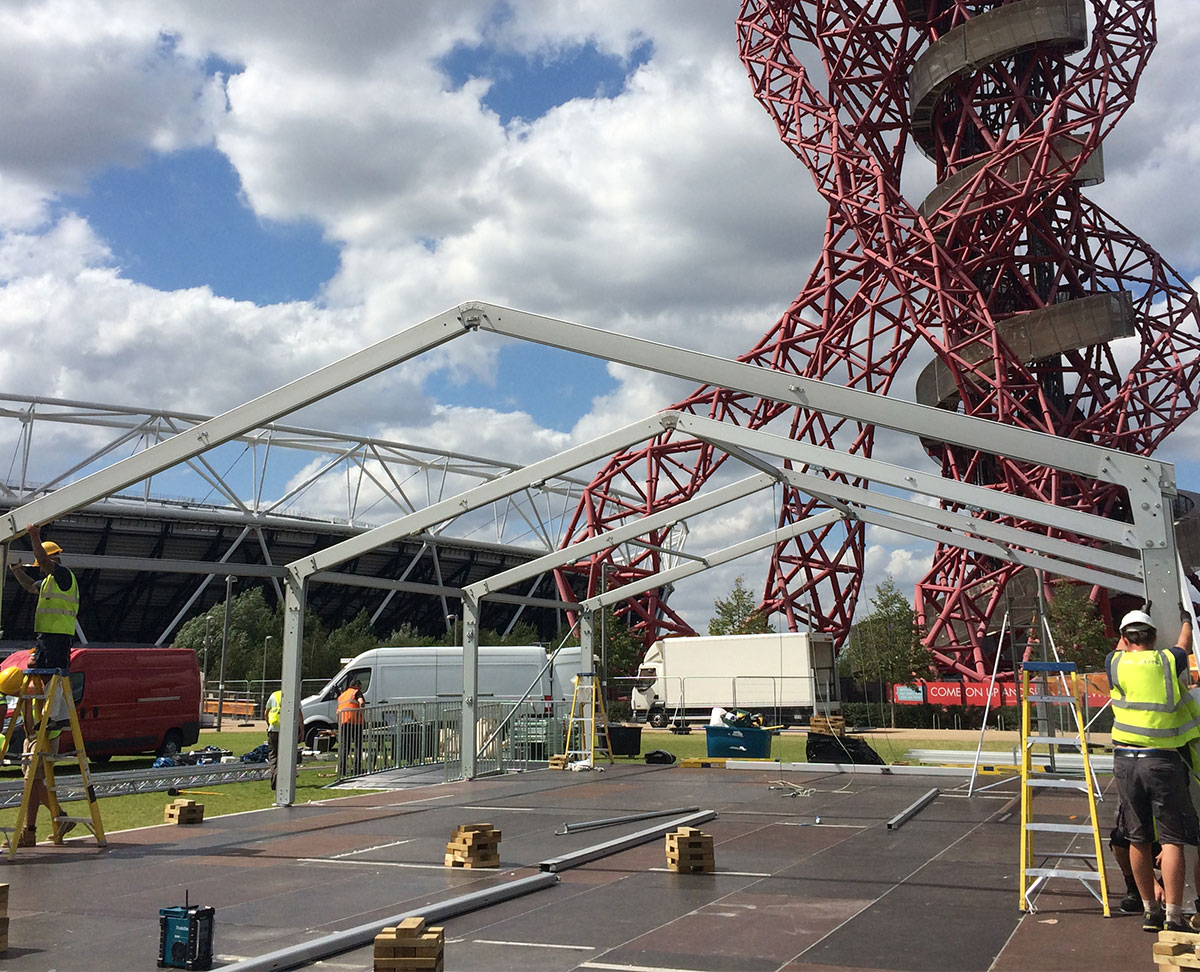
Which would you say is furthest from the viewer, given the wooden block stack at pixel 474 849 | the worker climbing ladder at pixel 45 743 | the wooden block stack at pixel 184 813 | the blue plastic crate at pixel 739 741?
the blue plastic crate at pixel 739 741

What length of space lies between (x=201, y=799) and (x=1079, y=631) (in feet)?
109

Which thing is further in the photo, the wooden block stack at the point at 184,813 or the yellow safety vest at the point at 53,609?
the wooden block stack at the point at 184,813

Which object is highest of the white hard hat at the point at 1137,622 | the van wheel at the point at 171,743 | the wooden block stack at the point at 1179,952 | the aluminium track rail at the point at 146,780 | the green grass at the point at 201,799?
the white hard hat at the point at 1137,622

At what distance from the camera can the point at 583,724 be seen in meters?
24.2

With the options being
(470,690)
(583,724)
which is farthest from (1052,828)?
(583,724)

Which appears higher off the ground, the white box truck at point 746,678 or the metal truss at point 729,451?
the metal truss at point 729,451

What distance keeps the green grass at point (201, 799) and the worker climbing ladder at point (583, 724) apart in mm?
5414

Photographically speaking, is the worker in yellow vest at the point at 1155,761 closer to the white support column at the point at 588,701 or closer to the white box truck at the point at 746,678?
the white support column at the point at 588,701

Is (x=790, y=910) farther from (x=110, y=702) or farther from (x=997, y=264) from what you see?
(x=997, y=264)

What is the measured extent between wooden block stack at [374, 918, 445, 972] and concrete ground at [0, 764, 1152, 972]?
734mm

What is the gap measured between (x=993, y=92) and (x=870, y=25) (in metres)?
7.56

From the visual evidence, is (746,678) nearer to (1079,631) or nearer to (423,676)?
(423,676)

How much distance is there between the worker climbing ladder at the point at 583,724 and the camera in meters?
23.3

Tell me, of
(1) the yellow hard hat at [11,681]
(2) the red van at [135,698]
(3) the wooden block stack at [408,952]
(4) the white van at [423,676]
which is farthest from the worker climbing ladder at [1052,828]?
(4) the white van at [423,676]
